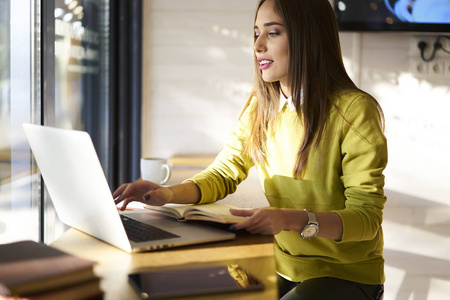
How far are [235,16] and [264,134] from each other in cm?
141

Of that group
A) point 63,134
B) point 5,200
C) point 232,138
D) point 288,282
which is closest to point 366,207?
point 288,282

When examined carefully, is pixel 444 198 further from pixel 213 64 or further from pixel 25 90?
pixel 25 90

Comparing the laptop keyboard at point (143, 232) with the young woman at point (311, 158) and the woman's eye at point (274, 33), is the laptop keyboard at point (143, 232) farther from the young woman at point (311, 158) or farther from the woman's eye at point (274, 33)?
the woman's eye at point (274, 33)

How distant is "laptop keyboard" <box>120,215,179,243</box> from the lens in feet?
3.43

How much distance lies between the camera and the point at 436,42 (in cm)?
281

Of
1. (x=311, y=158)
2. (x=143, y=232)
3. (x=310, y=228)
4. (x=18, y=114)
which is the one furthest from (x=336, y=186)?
(x=18, y=114)

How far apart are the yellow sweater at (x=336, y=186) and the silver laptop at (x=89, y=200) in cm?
28

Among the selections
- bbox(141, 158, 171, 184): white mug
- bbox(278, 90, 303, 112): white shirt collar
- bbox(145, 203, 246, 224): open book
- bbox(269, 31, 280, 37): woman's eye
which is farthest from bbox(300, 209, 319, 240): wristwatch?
bbox(141, 158, 171, 184): white mug

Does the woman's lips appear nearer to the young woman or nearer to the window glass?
the young woman

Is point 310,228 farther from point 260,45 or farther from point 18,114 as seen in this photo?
point 18,114

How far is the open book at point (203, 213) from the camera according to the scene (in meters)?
1.13

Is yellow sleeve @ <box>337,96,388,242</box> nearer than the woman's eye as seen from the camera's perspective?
Yes

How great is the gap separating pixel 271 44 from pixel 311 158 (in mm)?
316

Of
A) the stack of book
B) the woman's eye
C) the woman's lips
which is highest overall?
the woman's eye
